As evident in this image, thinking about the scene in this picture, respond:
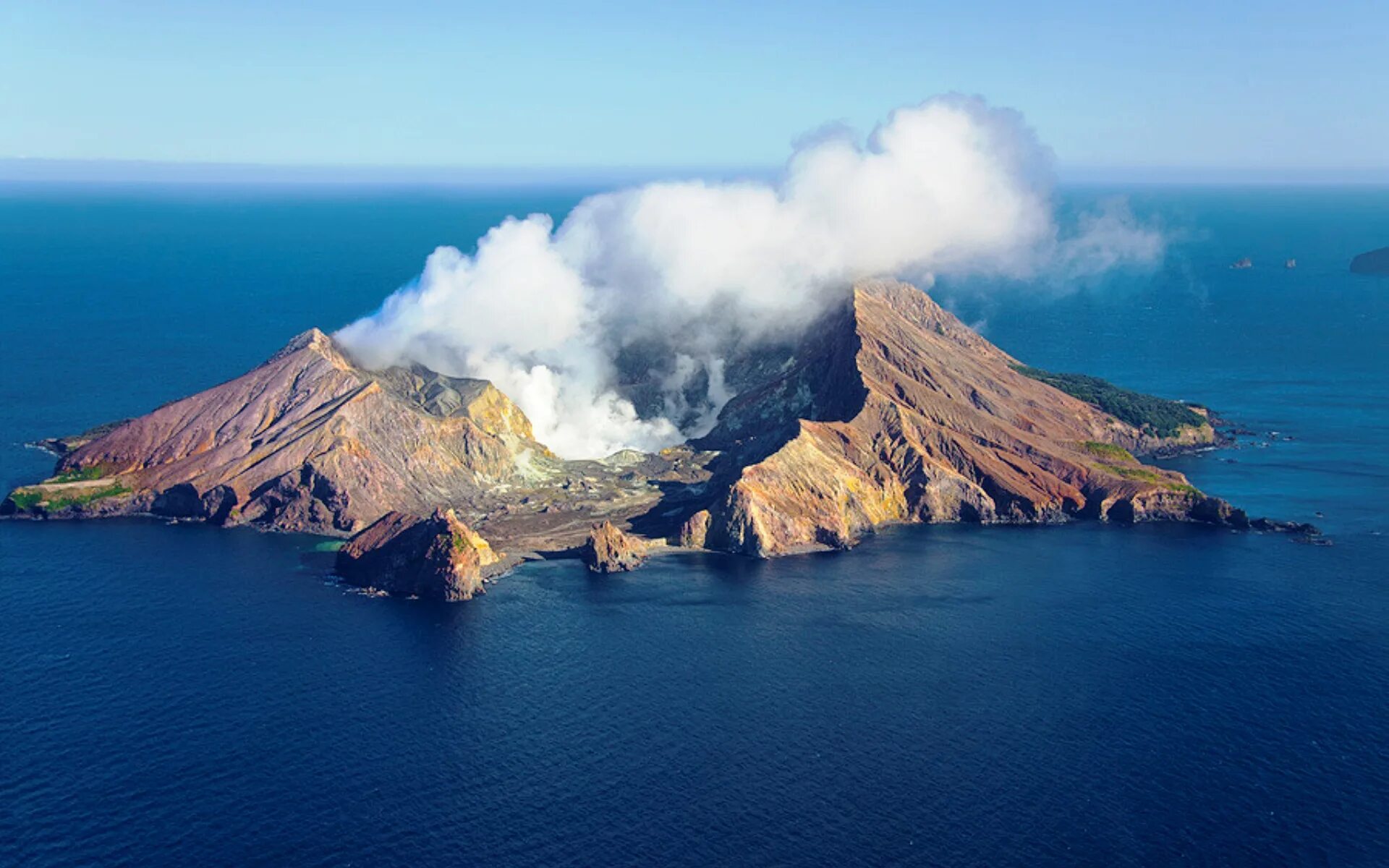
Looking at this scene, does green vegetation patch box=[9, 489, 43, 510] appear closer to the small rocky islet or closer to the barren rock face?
the small rocky islet

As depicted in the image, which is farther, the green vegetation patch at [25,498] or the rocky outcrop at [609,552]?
the green vegetation patch at [25,498]

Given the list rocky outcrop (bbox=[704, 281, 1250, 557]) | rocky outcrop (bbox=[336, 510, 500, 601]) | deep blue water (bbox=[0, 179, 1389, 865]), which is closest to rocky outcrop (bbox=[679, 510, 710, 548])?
rocky outcrop (bbox=[704, 281, 1250, 557])

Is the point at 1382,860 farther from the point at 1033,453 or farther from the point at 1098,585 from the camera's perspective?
the point at 1033,453

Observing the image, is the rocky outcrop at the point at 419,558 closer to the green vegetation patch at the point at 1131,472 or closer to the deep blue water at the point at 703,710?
the deep blue water at the point at 703,710

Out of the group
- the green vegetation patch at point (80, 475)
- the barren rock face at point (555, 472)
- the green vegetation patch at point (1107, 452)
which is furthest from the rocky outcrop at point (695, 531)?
the green vegetation patch at point (80, 475)

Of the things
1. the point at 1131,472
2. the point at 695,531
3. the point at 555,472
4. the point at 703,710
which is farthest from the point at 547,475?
the point at 1131,472

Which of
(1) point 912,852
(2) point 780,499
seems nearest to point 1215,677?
(1) point 912,852
